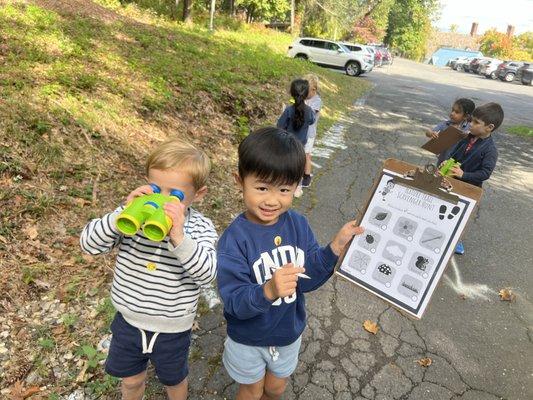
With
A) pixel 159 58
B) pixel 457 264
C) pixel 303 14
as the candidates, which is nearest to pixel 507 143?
pixel 457 264

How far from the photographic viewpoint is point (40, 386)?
2408 millimetres

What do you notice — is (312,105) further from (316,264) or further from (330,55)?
(330,55)

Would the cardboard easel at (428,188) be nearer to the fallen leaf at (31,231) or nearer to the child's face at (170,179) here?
the child's face at (170,179)

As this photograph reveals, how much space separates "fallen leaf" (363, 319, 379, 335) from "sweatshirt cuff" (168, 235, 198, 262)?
2.27 metres

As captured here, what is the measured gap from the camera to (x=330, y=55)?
20562 millimetres

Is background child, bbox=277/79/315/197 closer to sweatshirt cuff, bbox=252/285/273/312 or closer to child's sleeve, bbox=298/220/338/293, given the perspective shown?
child's sleeve, bbox=298/220/338/293

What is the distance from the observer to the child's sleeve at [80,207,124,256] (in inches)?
68.4

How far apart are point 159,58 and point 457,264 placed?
7130 millimetres

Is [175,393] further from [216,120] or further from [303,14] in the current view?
[303,14]

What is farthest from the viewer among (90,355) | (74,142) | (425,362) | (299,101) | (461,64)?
(461,64)

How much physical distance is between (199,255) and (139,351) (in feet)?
2.29

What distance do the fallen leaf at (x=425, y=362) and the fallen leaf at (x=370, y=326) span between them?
41 cm

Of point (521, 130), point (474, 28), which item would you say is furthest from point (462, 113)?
point (474, 28)

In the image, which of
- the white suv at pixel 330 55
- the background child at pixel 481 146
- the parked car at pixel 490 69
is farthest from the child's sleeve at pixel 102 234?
the parked car at pixel 490 69
